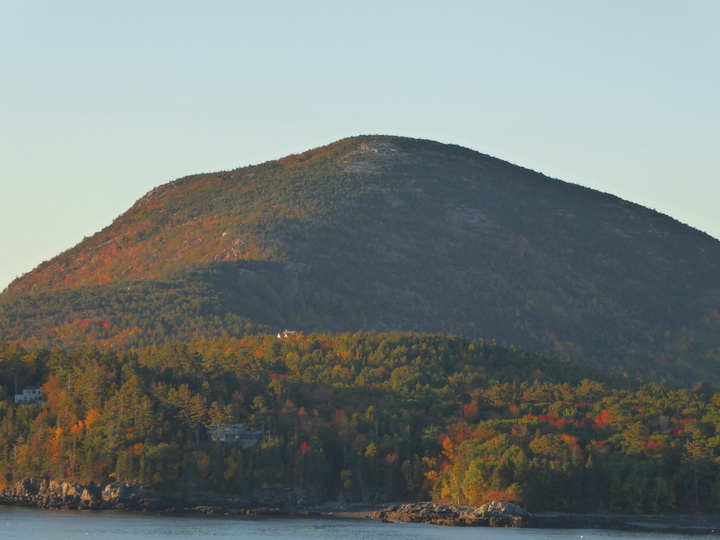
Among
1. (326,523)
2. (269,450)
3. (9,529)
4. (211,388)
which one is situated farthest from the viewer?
(211,388)

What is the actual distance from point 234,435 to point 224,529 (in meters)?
31.2

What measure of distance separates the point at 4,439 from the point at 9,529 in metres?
33.3

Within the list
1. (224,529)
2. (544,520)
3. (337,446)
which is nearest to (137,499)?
(224,529)

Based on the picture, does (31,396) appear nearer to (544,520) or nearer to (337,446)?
(337,446)

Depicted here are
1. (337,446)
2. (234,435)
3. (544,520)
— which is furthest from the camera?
(337,446)

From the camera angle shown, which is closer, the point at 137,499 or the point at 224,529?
the point at 224,529

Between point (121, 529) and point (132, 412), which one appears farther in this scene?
point (132, 412)

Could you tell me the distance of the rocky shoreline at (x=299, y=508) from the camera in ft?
541

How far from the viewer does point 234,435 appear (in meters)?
184

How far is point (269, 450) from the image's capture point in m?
179

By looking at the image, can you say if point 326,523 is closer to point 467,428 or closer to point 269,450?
point 269,450

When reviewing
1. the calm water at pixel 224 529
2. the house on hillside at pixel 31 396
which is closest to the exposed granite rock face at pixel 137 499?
the calm water at pixel 224 529

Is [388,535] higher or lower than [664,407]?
lower

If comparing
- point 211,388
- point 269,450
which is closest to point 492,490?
point 269,450
